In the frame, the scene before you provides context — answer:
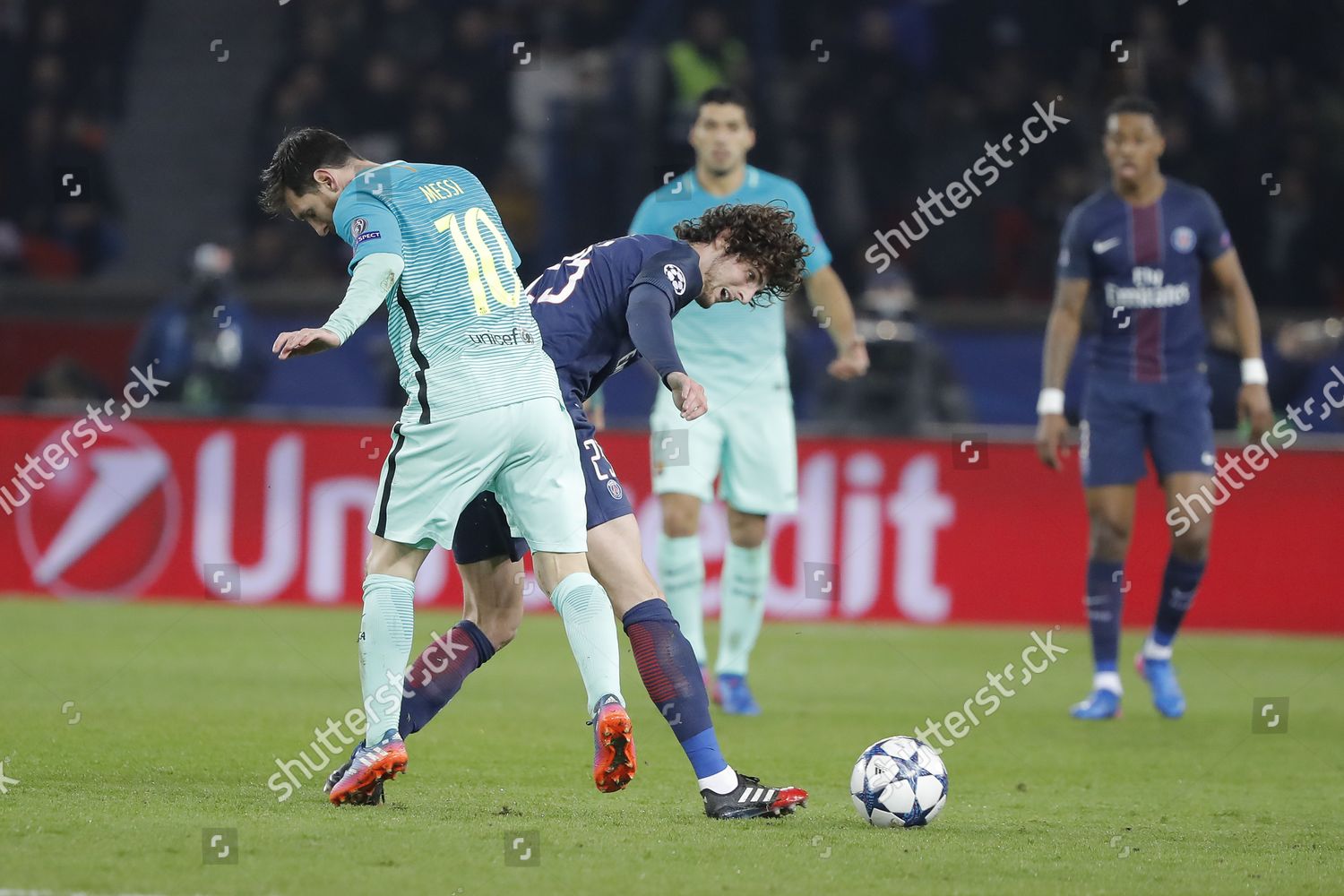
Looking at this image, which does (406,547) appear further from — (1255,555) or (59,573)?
(1255,555)

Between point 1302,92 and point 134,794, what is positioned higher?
point 1302,92

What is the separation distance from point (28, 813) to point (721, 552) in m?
7.18

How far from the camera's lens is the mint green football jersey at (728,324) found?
8.21 meters

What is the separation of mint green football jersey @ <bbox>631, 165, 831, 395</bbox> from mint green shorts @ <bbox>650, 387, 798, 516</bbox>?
0.09 metres

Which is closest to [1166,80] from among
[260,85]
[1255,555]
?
[1255,555]

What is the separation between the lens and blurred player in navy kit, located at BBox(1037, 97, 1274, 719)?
27.4ft

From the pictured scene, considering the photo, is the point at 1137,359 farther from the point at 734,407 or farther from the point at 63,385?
the point at 63,385

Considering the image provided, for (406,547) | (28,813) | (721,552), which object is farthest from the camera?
(721,552)

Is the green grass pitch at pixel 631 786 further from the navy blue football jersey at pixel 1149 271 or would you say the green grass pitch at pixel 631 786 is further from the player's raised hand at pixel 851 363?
the navy blue football jersey at pixel 1149 271

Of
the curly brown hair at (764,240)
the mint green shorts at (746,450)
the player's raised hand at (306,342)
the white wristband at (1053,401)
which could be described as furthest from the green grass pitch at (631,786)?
the curly brown hair at (764,240)

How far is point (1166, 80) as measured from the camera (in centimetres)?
1614

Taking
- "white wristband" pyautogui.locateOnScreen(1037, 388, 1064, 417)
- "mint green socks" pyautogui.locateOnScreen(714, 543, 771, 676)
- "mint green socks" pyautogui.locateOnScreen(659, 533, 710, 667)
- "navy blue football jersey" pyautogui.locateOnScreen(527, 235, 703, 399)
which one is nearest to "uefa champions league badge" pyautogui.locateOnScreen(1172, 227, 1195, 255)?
"white wristband" pyautogui.locateOnScreen(1037, 388, 1064, 417)

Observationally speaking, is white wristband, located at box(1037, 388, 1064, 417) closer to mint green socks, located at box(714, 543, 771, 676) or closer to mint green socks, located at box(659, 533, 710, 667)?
mint green socks, located at box(714, 543, 771, 676)

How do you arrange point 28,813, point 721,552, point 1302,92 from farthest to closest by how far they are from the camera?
1. point 1302,92
2. point 721,552
3. point 28,813
